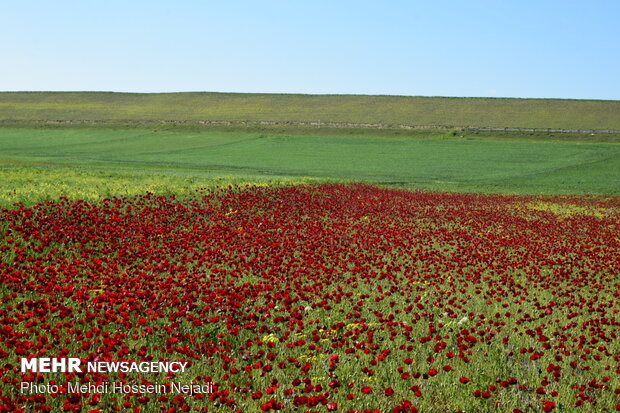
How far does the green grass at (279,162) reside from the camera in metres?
29.6

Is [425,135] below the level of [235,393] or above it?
above

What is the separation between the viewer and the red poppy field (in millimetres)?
6941

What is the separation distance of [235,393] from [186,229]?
37.7ft

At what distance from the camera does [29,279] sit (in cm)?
1083

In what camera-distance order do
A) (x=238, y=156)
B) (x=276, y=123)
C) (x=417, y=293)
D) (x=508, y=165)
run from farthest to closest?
1. (x=276, y=123)
2. (x=238, y=156)
3. (x=508, y=165)
4. (x=417, y=293)

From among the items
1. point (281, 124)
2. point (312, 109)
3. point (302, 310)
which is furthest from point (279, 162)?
point (312, 109)

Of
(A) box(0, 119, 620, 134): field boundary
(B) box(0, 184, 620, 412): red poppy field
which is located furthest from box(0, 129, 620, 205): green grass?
(A) box(0, 119, 620, 134): field boundary

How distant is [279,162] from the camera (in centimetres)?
6066

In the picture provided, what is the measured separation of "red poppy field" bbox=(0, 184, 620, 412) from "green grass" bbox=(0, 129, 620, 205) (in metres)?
6.53

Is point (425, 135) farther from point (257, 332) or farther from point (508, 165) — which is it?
point (257, 332)

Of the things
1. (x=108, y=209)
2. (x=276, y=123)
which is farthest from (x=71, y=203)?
(x=276, y=123)

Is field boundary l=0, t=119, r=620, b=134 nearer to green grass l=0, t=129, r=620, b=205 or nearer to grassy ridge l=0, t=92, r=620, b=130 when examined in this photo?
grassy ridge l=0, t=92, r=620, b=130

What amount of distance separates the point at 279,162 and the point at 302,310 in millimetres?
50854

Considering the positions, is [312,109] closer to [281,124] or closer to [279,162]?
[281,124]
